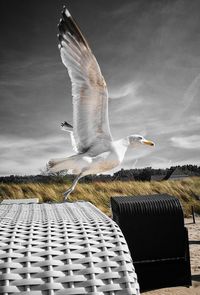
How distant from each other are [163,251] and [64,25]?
107 inches

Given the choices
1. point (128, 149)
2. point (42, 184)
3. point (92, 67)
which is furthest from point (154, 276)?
point (42, 184)

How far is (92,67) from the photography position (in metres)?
4.17

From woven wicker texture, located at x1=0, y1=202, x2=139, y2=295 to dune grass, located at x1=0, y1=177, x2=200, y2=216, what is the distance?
337 inches

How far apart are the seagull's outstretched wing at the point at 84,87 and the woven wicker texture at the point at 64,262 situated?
3224 mm

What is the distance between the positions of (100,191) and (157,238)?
26.1ft

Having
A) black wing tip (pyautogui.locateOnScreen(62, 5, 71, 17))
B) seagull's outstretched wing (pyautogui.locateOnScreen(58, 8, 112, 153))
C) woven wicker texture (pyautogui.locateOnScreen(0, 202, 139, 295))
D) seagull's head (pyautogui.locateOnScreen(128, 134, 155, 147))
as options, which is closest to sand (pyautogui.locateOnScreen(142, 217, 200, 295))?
seagull's head (pyautogui.locateOnScreen(128, 134, 155, 147))

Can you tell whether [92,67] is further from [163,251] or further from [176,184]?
[176,184]

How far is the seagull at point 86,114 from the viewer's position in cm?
399

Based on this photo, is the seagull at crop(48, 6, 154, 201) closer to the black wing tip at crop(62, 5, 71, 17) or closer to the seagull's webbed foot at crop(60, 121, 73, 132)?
the black wing tip at crop(62, 5, 71, 17)

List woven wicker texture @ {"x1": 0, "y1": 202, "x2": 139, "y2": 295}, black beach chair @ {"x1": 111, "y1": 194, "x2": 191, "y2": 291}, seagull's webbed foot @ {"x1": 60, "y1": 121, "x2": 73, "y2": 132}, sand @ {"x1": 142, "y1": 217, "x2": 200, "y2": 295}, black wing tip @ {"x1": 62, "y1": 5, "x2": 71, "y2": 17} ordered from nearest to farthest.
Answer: woven wicker texture @ {"x1": 0, "y1": 202, "x2": 139, "y2": 295}, black beach chair @ {"x1": 111, "y1": 194, "x2": 191, "y2": 291}, sand @ {"x1": 142, "y1": 217, "x2": 200, "y2": 295}, black wing tip @ {"x1": 62, "y1": 5, "x2": 71, "y2": 17}, seagull's webbed foot @ {"x1": 60, "y1": 121, "x2": 73, "y2": 132}

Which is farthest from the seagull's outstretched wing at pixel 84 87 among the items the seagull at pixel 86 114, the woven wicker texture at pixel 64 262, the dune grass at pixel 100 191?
the dune grass at pixel 100 191

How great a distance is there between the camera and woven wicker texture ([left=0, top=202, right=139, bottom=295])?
0.85 meters

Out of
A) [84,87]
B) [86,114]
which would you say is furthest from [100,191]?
[84,87]

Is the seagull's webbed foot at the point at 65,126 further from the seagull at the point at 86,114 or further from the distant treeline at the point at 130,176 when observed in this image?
the distant treeline at the point at 130,176
